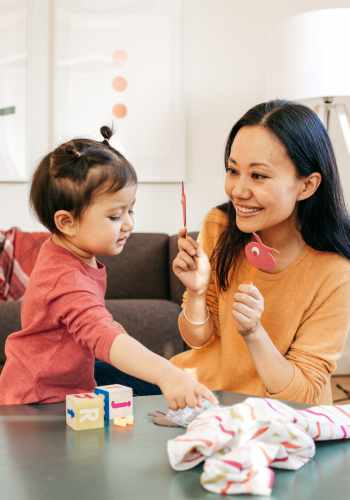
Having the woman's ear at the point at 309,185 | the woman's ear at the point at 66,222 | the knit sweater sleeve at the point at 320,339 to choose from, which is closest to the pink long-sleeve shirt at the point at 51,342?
the woman's ear at the point at 66,222

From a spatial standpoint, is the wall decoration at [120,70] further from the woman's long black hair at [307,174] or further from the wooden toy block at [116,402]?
the wooden toy block at [116,402]

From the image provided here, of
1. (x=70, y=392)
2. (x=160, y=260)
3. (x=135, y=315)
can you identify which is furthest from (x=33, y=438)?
(x=160, y=260)

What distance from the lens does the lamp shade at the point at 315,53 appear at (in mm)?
3066

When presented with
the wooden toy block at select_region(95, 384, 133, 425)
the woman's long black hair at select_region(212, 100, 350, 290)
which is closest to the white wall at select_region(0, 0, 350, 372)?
the woman's long black hair at select_region(212, 100, 350, 290)

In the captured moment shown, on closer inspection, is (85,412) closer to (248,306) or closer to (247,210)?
(248,306)

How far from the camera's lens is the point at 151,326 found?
3107 mm

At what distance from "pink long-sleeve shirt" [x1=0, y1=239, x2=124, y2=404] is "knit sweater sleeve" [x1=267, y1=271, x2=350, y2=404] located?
39cm

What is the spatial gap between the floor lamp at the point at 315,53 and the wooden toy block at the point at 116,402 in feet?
7.46

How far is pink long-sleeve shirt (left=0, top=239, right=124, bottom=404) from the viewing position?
122cm

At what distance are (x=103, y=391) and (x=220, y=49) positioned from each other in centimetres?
328

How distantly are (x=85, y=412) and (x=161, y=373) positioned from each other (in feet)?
0.41

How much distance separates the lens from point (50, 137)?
4000mm

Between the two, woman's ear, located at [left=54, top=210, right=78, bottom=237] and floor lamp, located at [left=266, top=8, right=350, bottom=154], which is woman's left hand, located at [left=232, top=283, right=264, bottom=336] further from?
floor lamp, located at [left=266, top=8, right=350, bottom=154]

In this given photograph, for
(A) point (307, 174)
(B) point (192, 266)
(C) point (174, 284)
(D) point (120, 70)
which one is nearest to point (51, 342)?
(B) point (192, 266)
